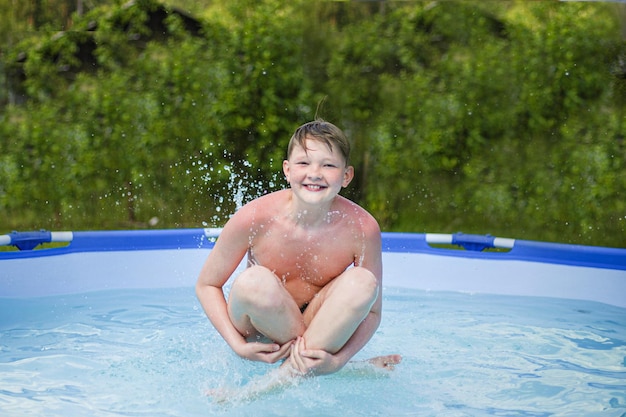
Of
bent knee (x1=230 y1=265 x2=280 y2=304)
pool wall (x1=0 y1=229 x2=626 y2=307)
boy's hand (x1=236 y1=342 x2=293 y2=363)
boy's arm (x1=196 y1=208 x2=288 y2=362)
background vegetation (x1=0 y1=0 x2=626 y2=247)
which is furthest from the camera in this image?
background vegetation (x1=0 y1=0 x2=626 y2=247)

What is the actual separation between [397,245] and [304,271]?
198 centimetres

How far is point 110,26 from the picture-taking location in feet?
18.7

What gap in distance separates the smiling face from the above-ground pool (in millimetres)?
515

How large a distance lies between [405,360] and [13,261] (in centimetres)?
191

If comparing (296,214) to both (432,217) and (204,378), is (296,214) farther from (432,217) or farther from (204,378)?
(432,217)

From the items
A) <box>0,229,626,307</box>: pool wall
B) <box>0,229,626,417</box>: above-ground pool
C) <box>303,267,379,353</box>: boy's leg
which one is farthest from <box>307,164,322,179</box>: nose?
<box>0,229,626,307</box>: pool wall

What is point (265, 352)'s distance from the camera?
2.27 metres

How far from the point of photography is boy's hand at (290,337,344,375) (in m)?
2.21

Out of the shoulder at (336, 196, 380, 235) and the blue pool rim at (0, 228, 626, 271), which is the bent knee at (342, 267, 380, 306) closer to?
the shoulder at (336, 196, 380, 235)

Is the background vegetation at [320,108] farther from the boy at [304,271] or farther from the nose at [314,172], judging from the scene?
the nose at [314,172]

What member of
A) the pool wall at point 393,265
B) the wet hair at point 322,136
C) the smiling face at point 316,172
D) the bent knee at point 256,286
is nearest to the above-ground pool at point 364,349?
the pool wall at point 393,265

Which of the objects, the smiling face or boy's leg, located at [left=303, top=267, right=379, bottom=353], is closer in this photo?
boy's leg, located at [left=303, top=267, right=379, bottom=353]

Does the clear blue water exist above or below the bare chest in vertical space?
below

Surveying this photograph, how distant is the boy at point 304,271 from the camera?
2.19 metres
